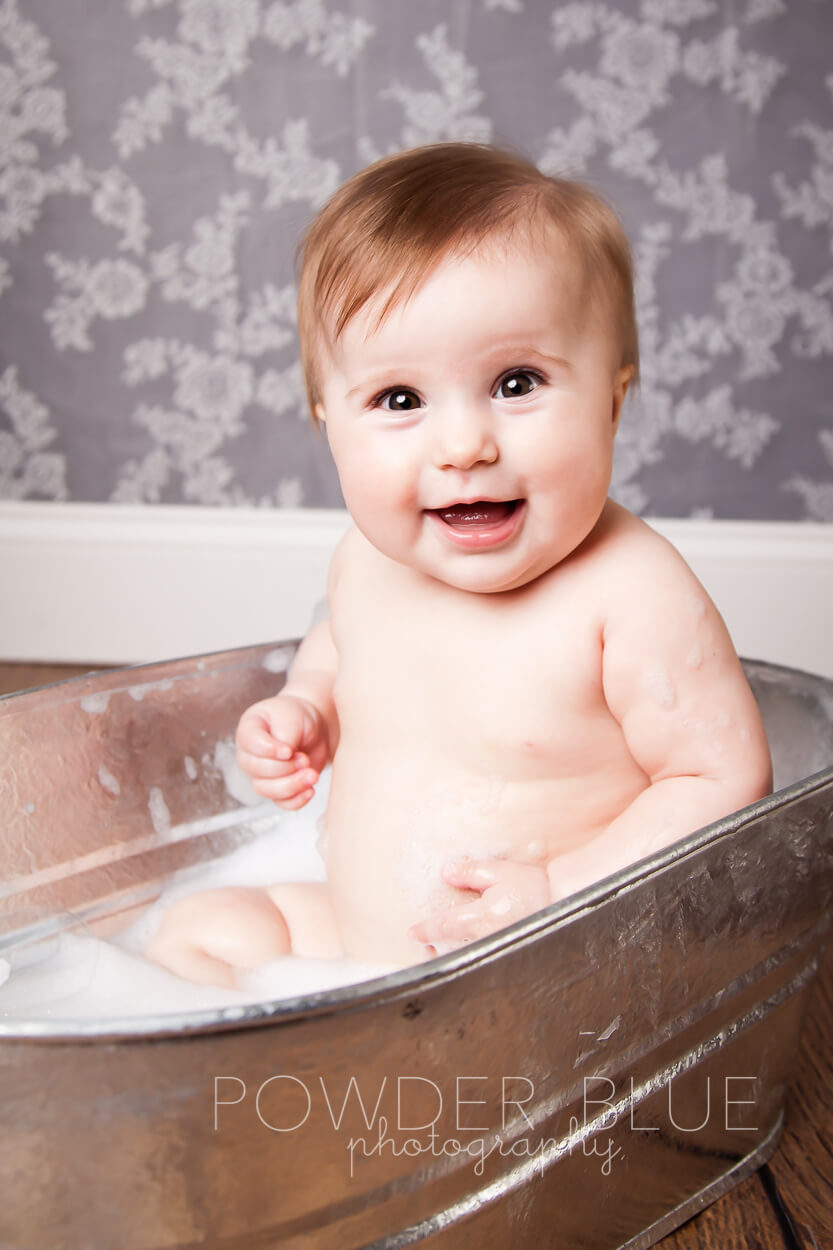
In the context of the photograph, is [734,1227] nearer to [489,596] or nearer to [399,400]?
[489,596]

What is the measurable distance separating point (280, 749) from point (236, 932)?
12 centimetres

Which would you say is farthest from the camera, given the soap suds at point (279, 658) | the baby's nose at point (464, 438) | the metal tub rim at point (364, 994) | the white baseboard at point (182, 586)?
the white baseboard at point (182, 586)

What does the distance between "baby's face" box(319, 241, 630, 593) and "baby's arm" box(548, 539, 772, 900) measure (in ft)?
0.19

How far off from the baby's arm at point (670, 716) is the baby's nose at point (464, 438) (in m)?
0.12

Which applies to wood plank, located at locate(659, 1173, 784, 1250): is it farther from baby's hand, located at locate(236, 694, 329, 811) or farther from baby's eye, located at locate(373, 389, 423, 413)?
baby's eye, located at locate(373, 389, 423, 413)

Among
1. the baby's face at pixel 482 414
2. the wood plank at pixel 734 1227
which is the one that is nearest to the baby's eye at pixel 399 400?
the baby's face at pixel 482 414

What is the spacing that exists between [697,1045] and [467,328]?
0.39m

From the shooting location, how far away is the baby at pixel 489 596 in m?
0.60

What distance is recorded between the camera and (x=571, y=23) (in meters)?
1.29

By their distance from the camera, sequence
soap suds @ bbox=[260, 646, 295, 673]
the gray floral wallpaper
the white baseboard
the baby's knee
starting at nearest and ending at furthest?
1. the baby's knee
2. soap suds @ bbox=[260, 646, 295, 673]
3. the gray floral wallpaper
4. the white baseboard

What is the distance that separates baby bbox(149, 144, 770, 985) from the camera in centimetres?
60

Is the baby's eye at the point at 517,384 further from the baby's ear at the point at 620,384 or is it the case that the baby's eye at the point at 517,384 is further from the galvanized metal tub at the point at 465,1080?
the galvanized metal tub at the point at 465,1080

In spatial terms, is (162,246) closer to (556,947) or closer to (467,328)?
(467,328)

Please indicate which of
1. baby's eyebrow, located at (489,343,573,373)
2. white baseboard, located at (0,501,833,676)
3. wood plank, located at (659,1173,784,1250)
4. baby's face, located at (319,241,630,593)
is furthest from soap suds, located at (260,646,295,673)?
white baseboard, located at (0,501,833,676)
